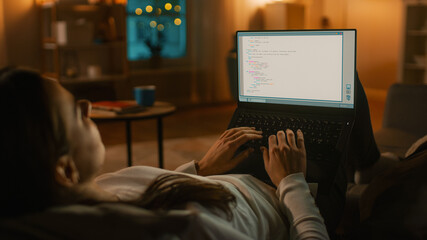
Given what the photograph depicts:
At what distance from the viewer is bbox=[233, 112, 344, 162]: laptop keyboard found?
1.21 m

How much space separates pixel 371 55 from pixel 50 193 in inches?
283

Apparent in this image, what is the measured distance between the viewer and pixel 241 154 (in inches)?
48.9

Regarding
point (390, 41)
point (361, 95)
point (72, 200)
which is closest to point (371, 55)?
point (390, 41)

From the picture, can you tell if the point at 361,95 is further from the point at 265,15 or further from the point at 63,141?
the point at 265,15

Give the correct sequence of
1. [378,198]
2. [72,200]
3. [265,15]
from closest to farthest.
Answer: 1. [72,200]
2. [378,198]
3. [265,15]

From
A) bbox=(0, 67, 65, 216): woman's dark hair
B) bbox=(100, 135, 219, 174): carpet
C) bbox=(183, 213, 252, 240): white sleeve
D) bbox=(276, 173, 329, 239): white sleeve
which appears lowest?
bbox=(100, 135, 219, 174): carpet

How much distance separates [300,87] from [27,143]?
3.13 ft

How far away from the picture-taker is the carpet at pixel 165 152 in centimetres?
360

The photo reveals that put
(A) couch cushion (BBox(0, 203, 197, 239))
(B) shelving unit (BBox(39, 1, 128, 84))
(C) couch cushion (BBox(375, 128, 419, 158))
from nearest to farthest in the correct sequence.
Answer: (A) couch cushion (BBox(0, 203, 197, 239)) → (C) couch cushion (BBox(375, 128, 419, 158)) → (B) shelving unit (BBox(39, 1, 128, 84))

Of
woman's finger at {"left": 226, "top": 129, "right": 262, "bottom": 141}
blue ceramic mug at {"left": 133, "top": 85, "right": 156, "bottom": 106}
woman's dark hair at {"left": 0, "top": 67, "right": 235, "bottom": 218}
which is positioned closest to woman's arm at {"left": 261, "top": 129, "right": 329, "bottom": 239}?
woman's finger at {"left": 226, "top": 129, "right": 262, "bottom": 141}

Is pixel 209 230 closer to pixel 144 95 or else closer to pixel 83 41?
pixel 144 95

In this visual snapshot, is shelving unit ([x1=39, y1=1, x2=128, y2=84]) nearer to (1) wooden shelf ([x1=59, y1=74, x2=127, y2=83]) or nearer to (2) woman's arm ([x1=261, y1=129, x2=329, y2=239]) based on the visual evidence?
(1) wooden shelf ([x1=59, y1=74, x2=127, y2=83])

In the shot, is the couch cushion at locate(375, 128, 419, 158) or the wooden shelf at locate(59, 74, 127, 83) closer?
the couch cushion at locate(375, 128, 419, 158)

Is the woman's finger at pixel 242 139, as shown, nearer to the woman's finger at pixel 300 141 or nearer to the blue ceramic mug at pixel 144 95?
the woman's finger at pixel 300 141
